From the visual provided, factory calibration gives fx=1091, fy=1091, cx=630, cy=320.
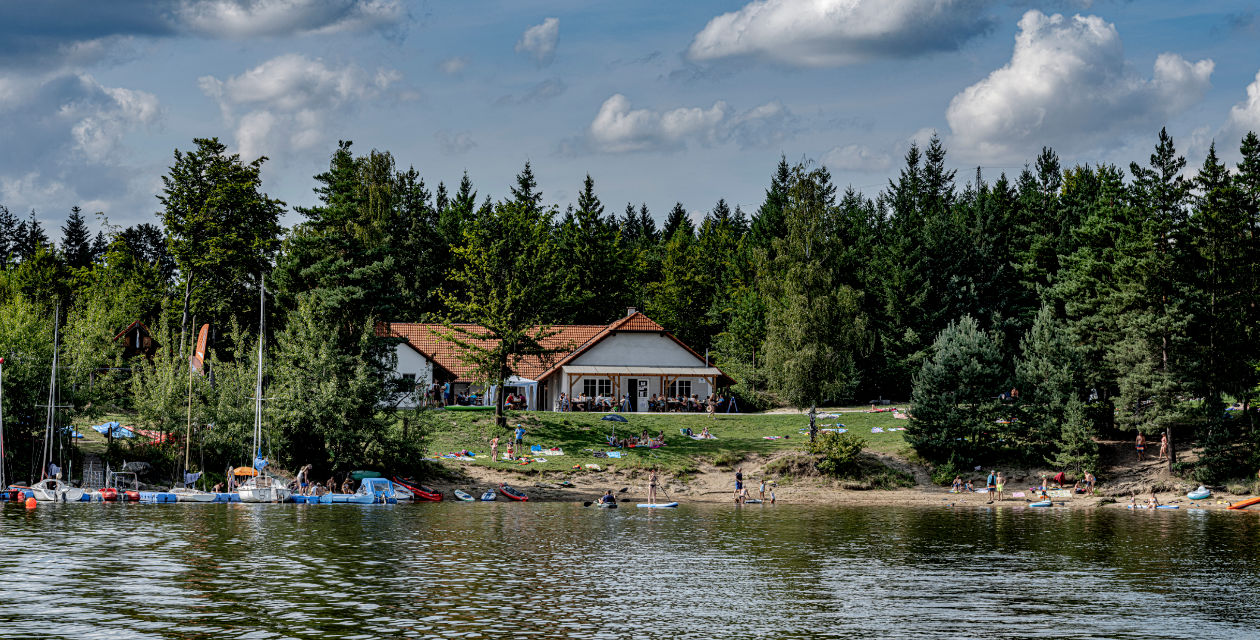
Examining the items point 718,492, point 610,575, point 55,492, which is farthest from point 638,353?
point 610,575

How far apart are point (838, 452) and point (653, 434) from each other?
12.4 meters

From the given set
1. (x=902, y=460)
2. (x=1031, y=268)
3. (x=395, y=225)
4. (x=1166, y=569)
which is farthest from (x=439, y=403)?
(x=1166, y=569)

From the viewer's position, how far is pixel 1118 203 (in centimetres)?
6956

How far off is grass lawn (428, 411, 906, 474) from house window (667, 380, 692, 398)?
7.50 metres

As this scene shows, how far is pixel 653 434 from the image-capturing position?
226 ft

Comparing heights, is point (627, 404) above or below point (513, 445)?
above

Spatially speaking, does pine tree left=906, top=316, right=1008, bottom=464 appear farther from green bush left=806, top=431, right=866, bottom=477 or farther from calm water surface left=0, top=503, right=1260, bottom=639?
calm water surface left=0, top=503, right=1260, bottom=639

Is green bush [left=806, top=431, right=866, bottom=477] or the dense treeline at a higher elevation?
the dense treeline

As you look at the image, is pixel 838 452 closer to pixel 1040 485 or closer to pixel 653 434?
pixel 1040 485

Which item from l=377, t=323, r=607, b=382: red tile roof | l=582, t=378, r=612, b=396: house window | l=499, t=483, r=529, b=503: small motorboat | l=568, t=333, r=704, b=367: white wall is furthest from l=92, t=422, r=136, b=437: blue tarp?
l=568, t=333, r=704, b=367: white wall

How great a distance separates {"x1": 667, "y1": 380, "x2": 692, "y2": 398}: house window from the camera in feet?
274

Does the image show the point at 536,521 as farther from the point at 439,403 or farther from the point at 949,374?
the point at 439,403

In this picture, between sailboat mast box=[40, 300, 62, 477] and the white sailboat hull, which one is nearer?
sailboat mast box=[40, 300, 62, 477]

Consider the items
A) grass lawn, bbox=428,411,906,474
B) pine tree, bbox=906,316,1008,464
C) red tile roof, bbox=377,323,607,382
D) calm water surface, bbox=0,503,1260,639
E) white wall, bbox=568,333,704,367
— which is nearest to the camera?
calm water surface, bbox=0,503,1260,639
